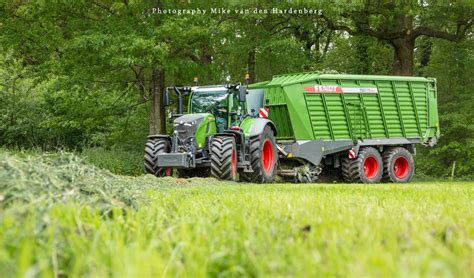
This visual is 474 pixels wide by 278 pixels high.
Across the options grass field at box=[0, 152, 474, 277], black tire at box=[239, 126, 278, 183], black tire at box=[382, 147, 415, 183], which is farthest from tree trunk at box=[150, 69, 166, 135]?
grass field at box=[0, 152, 474, 277]

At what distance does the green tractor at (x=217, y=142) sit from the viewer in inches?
505

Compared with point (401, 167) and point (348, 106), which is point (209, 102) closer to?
point (348, 106)

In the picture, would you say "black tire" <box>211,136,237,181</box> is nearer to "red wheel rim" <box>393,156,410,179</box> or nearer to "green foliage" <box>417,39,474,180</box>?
"red wheel rim" <box>393,156,410,179</box>

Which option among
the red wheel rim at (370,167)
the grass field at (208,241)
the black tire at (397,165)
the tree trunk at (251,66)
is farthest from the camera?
the tree trunk at (251,66)

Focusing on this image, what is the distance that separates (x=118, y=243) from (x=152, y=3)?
17.2 metres

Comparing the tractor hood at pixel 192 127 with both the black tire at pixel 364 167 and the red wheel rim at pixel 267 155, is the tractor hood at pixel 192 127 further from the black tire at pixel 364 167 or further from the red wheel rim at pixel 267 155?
the black tire at pixel 364 167

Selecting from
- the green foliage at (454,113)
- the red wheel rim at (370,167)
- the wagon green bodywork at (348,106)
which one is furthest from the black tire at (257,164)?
the green foliage at (454,113)

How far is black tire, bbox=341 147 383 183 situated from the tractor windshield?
4432mm

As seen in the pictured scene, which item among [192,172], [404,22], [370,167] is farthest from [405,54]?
[192,172]

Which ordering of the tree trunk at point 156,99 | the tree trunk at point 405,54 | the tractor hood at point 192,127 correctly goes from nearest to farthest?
the tractor hood at point 192,127 → the tree trunk at point 156,99 → the tree trunk at point 405,54

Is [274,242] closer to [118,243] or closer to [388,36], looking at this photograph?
[118,243]

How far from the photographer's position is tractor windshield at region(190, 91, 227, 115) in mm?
14359

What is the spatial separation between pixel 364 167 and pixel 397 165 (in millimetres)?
1955

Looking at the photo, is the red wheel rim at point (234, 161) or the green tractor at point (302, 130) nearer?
the red wheel rim at point (234, 161)
